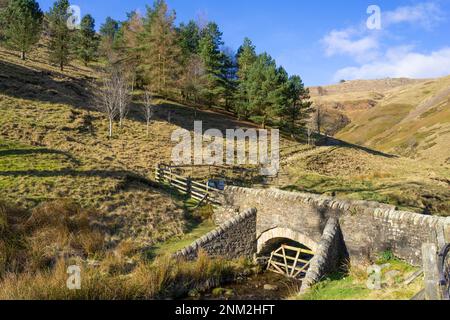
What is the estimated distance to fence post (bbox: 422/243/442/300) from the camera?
18.8 feet

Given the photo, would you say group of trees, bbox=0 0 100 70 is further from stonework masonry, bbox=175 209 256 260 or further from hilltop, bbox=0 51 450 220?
stonework masonry, bbox=175 209 256 260

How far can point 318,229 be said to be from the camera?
14391 millimetres

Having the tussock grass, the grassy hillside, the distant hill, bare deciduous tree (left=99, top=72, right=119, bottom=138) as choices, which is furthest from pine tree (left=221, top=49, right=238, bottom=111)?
the tussock grass

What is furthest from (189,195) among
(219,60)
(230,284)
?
(219,60)

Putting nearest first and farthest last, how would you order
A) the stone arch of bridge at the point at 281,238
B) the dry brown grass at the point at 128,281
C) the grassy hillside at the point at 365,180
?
the dry brown grass at the point at 128,281, the stone arch of bridge at the point at 281,238, the grassy hillside at the point at 365,180

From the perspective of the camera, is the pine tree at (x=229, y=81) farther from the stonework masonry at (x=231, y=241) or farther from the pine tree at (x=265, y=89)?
the stonework masonry at (x=231, y=241)

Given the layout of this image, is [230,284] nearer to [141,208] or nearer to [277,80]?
[141,208]

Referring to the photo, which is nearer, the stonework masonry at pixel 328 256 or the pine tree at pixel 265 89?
the stonework masonry at pixel 328 256

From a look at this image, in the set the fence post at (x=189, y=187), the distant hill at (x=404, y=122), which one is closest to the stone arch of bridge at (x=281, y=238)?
the fence post at (x=189, y=187)

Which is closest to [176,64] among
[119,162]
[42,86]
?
[42,86]

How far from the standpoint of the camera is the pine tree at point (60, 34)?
49.0 meters

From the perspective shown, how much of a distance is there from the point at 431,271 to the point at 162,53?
146ft

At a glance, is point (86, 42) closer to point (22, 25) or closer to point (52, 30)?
point (52, 30)

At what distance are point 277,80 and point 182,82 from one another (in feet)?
40.6
